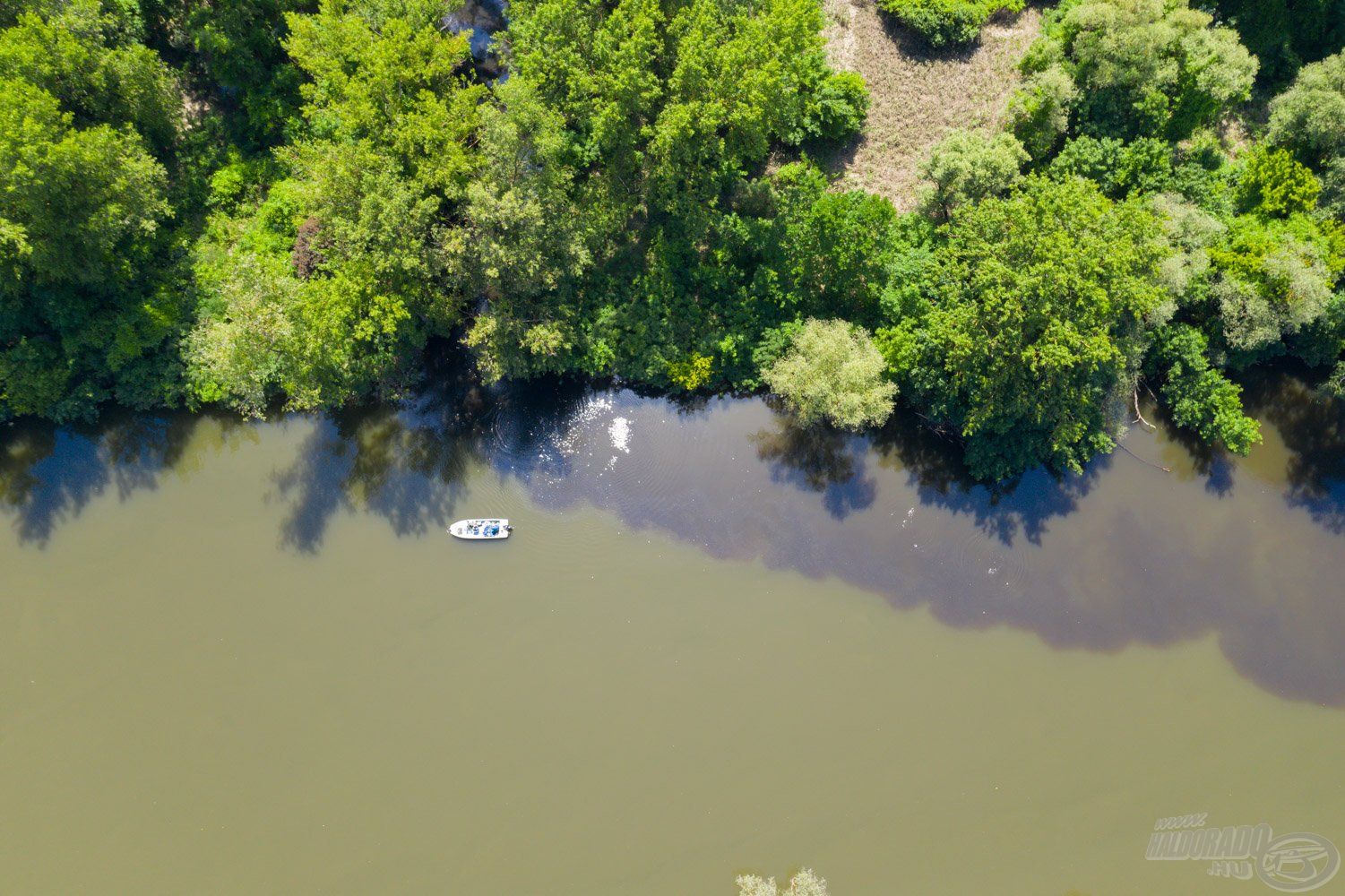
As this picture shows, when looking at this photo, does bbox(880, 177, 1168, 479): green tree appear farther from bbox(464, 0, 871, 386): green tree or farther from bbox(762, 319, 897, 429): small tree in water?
bbox(464, 0, 871, 386): green tree

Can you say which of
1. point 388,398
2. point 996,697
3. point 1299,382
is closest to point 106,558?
point 388,398

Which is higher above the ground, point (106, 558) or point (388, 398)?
point (388, 398)

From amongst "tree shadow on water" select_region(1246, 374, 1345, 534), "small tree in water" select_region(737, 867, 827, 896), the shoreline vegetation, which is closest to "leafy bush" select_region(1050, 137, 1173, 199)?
the shoreline vegetation

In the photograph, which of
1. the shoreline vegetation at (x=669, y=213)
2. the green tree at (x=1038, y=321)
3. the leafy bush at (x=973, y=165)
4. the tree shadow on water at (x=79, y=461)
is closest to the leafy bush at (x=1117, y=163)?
the shoreline vegetation at (x=669, y=213)

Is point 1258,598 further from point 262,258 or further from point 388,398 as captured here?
point 262,258

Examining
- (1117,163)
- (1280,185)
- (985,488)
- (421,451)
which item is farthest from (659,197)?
(1280,185)
